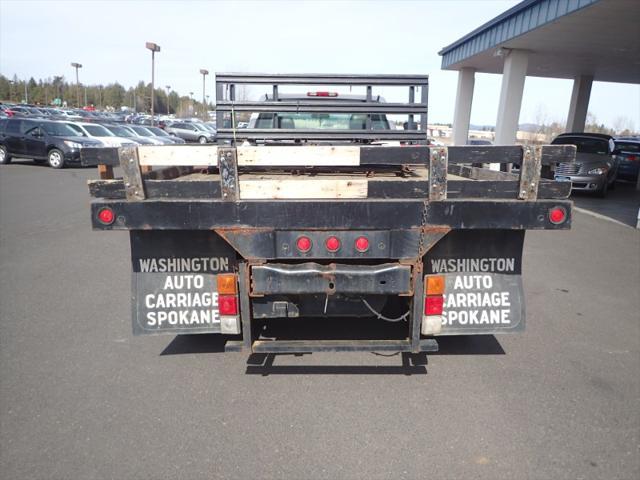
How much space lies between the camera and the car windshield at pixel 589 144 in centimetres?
1430

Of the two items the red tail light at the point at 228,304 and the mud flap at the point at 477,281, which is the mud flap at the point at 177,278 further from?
the mud flap at the point at 477,281

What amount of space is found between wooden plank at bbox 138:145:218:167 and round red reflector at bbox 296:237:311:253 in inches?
26.7

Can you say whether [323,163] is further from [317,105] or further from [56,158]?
[56,158]

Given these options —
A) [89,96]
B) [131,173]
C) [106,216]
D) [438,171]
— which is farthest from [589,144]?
[89,96]

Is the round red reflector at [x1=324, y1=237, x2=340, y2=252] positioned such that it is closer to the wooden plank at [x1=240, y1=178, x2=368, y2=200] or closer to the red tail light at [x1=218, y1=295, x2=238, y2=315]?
the wooden plank at [x1=240, y1=178, x2=368, y2=200]

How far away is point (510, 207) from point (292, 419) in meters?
1.88

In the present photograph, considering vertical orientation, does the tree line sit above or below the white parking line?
above

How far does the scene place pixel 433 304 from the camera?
3.33 meters

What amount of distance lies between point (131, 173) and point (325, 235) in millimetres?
1203

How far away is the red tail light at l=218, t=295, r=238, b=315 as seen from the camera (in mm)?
3307

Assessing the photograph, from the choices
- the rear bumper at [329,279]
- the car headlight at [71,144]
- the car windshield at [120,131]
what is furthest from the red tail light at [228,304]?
the car windshield at [120,131]

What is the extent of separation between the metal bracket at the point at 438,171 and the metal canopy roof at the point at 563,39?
879 centimetres

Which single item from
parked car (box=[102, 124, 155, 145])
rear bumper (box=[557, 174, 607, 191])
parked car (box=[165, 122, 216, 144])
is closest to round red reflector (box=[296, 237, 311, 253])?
rear bumper (box=[557, 174, 607, 191])

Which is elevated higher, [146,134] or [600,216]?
[146,134]
